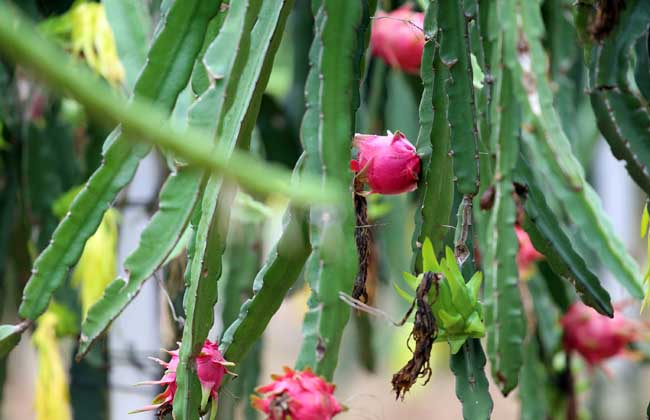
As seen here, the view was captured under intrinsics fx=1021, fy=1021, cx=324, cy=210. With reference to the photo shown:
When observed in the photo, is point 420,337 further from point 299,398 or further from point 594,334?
point 594,334

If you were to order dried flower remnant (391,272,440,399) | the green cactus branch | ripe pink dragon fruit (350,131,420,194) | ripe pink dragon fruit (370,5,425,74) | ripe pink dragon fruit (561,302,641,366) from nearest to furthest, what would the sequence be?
the green cactus branch
dried flower remnant (391,272,440,399)
ripe pink dragon fruit (350,131,420,194)
ripe pink dragon fruit (370,5,425,74)
ripe pink dragon fruit (561,302,641,366)

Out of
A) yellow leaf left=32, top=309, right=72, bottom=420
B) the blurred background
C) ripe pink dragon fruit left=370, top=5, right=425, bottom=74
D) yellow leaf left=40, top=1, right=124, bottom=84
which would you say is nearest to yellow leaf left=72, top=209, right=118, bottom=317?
the blurred background

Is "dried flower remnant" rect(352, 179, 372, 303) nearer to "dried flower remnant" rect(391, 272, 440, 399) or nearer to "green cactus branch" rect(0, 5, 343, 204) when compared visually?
Answer: "dried flower remnant" rect(391, 272, 440, 399)

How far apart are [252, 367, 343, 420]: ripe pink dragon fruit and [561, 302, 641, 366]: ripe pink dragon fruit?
4.29 feet

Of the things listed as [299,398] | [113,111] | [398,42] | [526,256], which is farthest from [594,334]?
[113,111]

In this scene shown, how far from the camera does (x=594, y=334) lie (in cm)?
190

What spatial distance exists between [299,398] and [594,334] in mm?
1339

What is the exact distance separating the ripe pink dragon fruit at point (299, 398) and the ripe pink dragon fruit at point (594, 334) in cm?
131

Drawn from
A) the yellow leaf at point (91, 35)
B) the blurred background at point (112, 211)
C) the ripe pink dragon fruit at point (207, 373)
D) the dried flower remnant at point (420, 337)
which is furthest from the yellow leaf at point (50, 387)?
the dried flower remnant at point (420, 337)

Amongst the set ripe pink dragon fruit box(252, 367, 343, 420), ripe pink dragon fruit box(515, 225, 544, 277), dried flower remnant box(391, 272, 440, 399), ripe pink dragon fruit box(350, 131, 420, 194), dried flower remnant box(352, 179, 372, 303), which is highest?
ripe pink dragon fruit box(515, 225, 544, 277)

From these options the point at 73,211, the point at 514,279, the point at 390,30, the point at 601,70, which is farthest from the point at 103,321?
the point at 390,30

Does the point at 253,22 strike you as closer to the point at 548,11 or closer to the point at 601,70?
the point at 601,70

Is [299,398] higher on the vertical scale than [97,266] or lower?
lower

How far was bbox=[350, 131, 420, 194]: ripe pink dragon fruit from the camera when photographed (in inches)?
36.4
